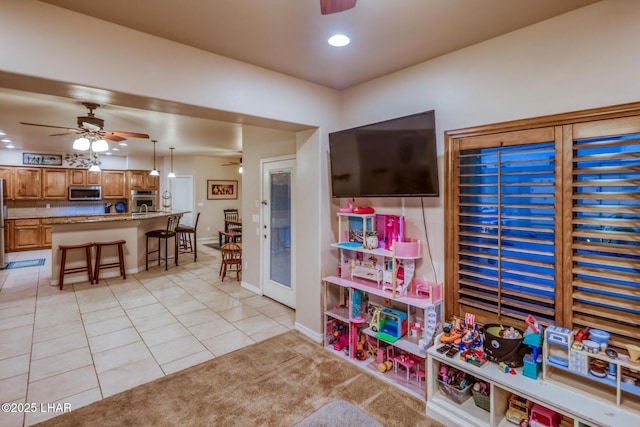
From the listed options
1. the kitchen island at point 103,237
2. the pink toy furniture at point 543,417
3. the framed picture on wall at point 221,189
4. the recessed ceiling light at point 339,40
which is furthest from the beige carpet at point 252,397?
the framed picture on wall at point 221,189

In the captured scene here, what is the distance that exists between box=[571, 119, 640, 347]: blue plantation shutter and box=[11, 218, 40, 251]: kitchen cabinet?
37.1ft

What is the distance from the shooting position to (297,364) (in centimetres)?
299

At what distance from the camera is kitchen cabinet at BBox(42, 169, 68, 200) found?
850 centimetres

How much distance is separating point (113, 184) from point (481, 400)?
1061 cm

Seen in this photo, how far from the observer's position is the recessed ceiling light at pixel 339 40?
229 centimetres

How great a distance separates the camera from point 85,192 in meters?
9.02

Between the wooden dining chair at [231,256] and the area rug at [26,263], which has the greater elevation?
the wooden dining chair at [231,256]

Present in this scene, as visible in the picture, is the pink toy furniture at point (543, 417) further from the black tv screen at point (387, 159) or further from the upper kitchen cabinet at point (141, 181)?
the upper kitchen cabinet at point (141, 181)

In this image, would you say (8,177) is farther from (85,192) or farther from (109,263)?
(109,263)

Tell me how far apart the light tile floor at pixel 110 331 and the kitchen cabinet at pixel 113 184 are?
3.92 m

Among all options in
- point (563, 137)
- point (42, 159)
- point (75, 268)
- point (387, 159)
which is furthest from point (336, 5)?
point (42, 159)

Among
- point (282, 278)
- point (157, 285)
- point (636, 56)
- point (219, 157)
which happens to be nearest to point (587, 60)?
point (636, 56)

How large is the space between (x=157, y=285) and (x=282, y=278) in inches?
97.1

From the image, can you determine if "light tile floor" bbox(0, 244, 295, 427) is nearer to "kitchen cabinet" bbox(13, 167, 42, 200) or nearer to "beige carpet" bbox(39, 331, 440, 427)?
"beige carpet" bbox(39, 331, 440, 427)
